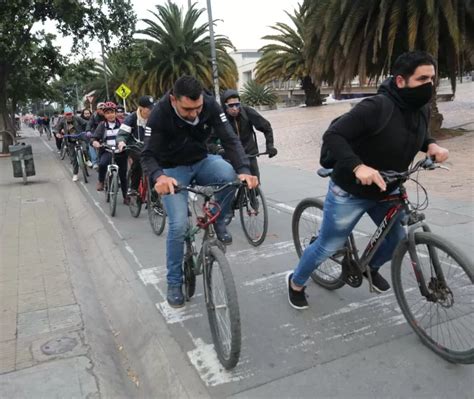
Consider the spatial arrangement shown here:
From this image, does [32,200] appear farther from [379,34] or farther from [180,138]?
[379,34]

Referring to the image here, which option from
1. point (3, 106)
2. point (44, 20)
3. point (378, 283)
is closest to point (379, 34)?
point (378, 283)

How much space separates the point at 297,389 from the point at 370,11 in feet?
37.6

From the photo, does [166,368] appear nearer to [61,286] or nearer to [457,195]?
[61,286]

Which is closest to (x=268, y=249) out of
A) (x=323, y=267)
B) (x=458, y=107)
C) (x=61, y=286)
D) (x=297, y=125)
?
(x=323, y=267)

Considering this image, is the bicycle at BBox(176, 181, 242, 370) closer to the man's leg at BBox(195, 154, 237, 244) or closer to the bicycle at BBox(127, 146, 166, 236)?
the man's leg at BBox(195, 154, 237, 244)

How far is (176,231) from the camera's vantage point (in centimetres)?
364

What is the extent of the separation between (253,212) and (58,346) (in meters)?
2.91

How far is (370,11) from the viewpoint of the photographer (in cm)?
1217

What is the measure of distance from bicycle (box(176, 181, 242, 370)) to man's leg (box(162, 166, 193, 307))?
9cm

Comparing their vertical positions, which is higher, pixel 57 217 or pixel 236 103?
pixel 236 103

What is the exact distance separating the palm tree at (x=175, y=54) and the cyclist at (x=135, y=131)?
75.9 feet

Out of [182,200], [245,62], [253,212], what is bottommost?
[253,212]

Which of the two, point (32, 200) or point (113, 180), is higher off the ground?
point (113, 180)

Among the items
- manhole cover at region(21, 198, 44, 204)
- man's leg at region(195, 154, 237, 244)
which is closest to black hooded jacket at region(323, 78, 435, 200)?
man's leg at region(195, 154, 237, 244)
